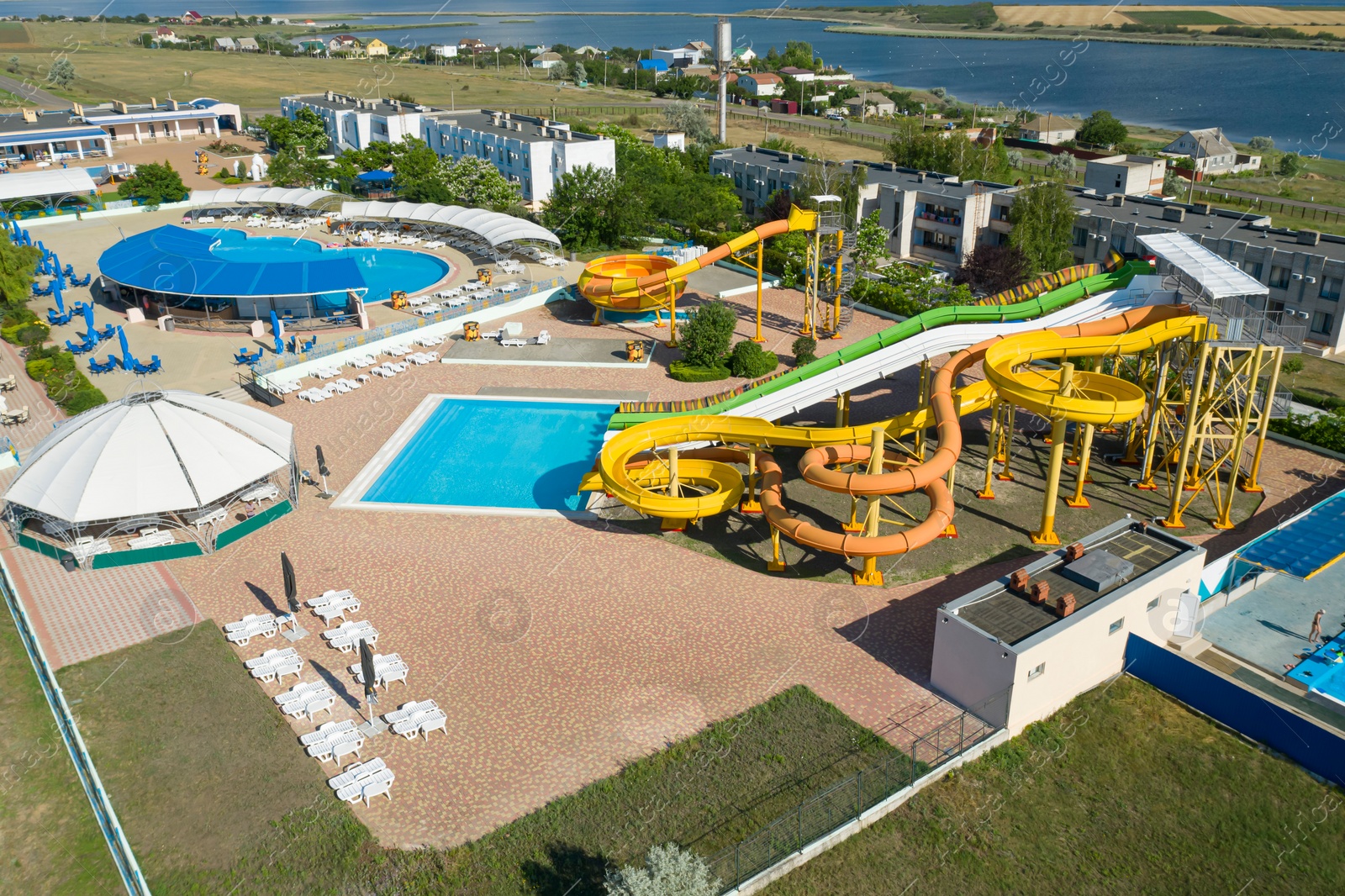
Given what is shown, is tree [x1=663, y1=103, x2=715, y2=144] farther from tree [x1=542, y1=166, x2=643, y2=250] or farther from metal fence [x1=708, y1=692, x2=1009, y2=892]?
metal fence [x1=708, y1=692, x2=1009, y2=892]

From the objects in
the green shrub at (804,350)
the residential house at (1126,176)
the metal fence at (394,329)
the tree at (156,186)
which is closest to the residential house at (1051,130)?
the residential house at (1126,176)

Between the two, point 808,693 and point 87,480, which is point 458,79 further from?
point 808,693

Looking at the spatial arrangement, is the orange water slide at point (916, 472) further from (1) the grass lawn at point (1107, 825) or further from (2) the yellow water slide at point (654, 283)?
(2) the yellow water slide at point (654, 283)

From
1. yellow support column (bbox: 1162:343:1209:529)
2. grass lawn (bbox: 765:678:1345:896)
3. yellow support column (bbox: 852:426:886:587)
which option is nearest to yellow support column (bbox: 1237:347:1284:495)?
yellow support column (bbox: 1162:343:1209:529)

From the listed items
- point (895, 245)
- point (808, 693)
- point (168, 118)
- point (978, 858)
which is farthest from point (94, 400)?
point (168, 118)

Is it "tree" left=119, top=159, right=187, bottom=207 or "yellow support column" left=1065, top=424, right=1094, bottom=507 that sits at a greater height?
"tree" left=119, top=159, right=187, bottom=207

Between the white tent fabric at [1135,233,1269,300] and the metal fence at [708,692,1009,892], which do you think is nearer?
the metal fence at [708,692,1009,892]

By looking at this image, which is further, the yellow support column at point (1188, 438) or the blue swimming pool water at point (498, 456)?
the blue swimming pool water at point (498, 456)

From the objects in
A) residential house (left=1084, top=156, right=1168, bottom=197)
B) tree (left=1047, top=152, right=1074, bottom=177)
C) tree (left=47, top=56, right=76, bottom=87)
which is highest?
tree (left=47, top=56, right=76, bottom=87)
